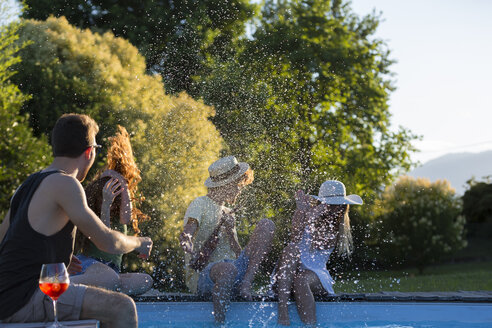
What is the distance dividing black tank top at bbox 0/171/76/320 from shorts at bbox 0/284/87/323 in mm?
27

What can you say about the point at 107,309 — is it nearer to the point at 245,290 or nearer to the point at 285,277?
the point at 245,290

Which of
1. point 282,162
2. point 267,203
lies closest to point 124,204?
point 267,203

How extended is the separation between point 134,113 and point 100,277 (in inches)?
210

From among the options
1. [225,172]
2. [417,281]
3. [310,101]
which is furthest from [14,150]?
[310,101]

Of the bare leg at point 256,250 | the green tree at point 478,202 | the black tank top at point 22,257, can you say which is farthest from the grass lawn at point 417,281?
the black tank top at point 22,257

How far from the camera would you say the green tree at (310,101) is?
13305 mm

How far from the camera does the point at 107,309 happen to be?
2.69 metres

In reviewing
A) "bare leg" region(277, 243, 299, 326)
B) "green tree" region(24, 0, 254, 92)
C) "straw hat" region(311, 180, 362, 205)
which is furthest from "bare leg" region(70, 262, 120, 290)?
"green tree" region(24, 0, 254, 92)

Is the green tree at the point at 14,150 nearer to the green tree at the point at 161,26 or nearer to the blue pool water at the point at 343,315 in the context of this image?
the blue pool water at the point at 343,315

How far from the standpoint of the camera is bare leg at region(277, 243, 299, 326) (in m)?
4.62

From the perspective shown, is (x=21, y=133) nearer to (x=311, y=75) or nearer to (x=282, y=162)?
(x=282, y=162)

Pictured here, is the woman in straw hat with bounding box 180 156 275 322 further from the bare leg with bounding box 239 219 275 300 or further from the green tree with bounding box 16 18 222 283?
the green tree with bounding box 16 18 222 283

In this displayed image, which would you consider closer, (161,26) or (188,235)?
(188,235)

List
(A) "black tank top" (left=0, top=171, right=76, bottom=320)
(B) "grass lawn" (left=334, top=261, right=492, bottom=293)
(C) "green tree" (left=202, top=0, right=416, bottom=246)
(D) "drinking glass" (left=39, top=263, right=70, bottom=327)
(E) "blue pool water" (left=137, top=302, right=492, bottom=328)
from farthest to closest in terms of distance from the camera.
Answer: (C) "green tree" (left=202, top=0, right=416, bottom=246) < (B) "grass lawn" (left=334, top=261, right=492, bottom=293) < (E) "blue pool water" (left=137, top=302, right=492, bottom=328) < (A) "black tank top" (left=0, top=171, right=76, bottom=320) < (D) "drinking glass" (left=39, top=263, right=70, bottom=327)
